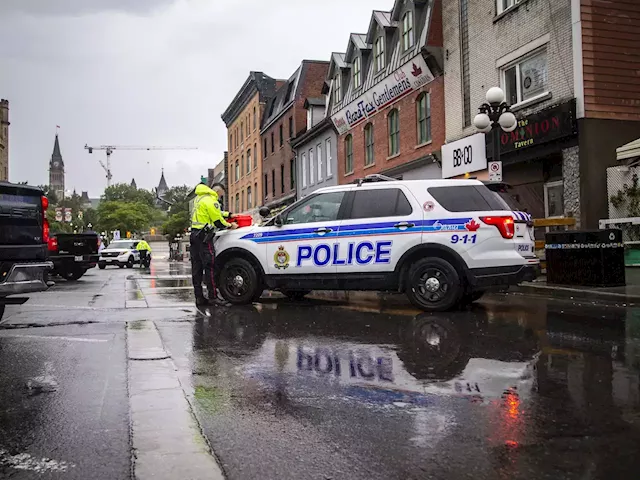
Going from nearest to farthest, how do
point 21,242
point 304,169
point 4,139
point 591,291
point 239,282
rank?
point 21,242, point 239,282, point 591,291, point 304,169, point 4,139

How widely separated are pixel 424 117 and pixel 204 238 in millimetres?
14268

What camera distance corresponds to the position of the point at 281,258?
919 centimetres

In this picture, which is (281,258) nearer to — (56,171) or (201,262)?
(201,262)

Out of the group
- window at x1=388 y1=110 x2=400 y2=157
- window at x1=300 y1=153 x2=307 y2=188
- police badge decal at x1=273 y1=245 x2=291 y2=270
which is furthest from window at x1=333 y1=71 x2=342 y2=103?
police badge decal at x1=273 y1=245 x2=291 y2=270

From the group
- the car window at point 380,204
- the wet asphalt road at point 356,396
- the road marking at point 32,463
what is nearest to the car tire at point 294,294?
the car window at point 380,204

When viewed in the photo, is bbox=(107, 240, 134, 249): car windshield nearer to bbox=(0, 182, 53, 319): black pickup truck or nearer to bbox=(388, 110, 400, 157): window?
bbox=(388, 110, 400, 157): window

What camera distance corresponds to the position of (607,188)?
14.3 m

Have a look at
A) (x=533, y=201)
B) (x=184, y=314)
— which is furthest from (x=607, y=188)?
(x=184, y=314)

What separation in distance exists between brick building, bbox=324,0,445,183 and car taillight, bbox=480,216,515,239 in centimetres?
1305

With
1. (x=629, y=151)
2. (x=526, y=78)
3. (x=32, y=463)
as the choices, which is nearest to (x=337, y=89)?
(x=526, y=78)

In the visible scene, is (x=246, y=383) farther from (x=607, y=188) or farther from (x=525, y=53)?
(x=525, y=53)

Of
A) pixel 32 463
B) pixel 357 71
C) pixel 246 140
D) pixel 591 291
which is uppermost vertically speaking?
pixel 246 140

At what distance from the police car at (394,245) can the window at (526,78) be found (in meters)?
8.95

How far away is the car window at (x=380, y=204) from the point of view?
8477 millimetres
